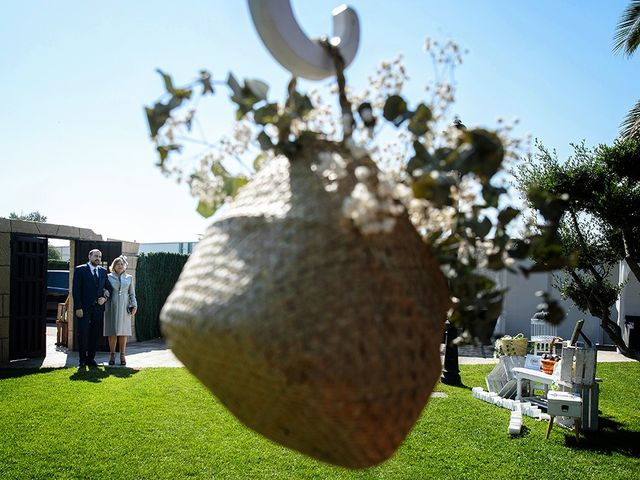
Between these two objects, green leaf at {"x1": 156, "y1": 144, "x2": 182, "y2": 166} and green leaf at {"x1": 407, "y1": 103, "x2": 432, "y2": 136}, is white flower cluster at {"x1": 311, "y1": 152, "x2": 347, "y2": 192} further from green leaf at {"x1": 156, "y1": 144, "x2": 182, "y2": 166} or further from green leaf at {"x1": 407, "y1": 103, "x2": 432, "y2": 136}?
green leaf at {"x1": 156, "y1": 144, "x2": 182, "y2": 166}

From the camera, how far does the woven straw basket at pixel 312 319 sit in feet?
2.25

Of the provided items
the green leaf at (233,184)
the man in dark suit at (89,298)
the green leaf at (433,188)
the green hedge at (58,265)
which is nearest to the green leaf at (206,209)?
the green leaf at (233,184)

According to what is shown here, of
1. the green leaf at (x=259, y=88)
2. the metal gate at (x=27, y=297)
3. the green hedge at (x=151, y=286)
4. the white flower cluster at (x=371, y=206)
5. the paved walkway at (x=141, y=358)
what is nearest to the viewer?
Answer: the white flower cluster at (x=371, y=206)

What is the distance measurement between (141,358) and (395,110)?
10721mm

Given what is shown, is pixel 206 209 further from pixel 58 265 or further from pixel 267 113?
pixel 58 265

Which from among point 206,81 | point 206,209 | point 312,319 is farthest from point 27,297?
point 312,319

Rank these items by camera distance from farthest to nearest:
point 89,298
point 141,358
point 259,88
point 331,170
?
point 141,358, point 89,298, point 259,88, point 331,170

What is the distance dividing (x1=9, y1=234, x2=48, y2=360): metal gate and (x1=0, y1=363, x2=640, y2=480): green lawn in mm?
2266

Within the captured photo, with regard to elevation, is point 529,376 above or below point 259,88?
below

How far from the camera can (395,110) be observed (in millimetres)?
928

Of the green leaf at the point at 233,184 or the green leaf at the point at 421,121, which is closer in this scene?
the green leaf at the point at 421,121

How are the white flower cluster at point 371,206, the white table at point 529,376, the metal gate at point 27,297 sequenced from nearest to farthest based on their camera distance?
the white flower cluster at point 371,206
the white table at point 529,376
the metal gate at point 27,297

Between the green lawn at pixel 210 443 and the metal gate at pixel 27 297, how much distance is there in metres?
2.27

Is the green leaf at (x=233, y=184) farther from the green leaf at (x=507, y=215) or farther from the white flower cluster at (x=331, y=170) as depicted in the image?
the green leaf at (x=507, y=215)
